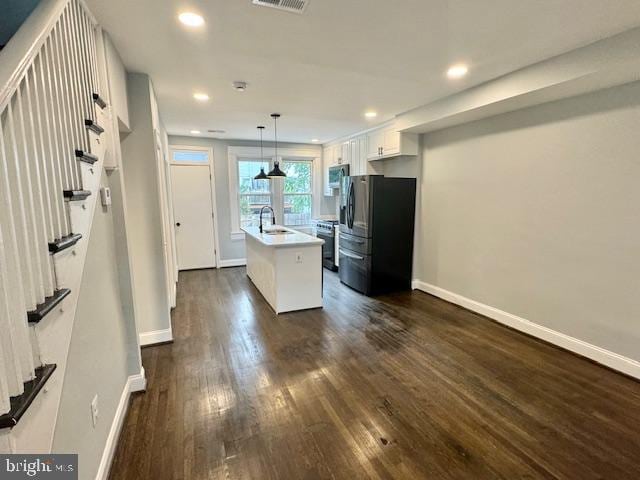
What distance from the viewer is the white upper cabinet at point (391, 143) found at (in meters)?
4.52

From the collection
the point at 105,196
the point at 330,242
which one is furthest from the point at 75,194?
the point at 330,242

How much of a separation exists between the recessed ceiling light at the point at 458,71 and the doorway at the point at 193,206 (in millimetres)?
4677

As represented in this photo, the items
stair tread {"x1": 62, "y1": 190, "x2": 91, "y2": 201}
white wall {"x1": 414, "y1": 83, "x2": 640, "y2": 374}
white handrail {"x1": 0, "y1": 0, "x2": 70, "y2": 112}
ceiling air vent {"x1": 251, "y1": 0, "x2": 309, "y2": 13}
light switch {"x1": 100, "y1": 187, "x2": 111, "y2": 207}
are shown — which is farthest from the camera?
white wall {"x1": 414, "y1": 83, "x2": 640, "y2": 374}

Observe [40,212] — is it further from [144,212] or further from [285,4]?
[144,212]

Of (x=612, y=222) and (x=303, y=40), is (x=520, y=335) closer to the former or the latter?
(x=612, y=222)

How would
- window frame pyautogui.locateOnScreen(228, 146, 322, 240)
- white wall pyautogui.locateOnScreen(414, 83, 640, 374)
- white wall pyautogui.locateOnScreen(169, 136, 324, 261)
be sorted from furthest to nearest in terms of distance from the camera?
1. window frame pyautogui.locateOnScreen(228, 146, 322, 240)
2. white wall pyautogui.locateOnScreen(169, 136, 324, 261)
3. white wall pyautogui.locateOnScreen(414, 83, 640, 374)

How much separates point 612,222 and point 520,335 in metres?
1.40

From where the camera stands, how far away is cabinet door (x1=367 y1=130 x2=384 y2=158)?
489cm

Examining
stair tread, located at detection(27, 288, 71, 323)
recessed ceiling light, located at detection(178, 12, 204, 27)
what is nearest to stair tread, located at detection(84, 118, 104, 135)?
recessed ceiling light, located at detection(178, 12, 204, 27)

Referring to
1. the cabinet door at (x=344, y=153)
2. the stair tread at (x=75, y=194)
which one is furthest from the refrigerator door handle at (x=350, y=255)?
the stair tread at (x=75, y=194)

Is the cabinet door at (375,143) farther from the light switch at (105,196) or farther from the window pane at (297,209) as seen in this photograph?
the light switch at (105,196)

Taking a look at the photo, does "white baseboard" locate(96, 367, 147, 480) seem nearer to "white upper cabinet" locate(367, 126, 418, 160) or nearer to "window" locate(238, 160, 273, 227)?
"white upper cabinet" locate(367, 126, 418, 160)

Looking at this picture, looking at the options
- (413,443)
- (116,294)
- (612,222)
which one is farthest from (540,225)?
(116,294)

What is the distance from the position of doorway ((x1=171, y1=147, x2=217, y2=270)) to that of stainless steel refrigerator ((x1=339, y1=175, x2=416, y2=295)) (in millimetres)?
2926
